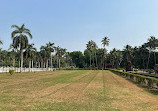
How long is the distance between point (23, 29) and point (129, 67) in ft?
129

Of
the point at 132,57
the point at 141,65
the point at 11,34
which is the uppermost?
the point at 11,34

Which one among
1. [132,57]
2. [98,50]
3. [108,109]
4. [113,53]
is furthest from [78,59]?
[108,109]

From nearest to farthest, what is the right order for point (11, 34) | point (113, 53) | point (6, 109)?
point (6, 109) → point (11, 34) → point (113, 53)

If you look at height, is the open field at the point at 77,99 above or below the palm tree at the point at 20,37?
below

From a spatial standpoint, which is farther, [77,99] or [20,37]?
[20,37]

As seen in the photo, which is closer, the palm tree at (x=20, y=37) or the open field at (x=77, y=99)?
the open field at (x=77, y=99)

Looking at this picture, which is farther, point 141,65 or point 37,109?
point 141,65

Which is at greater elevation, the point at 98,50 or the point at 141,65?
the point at 98,50

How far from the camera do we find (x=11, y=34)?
138ft

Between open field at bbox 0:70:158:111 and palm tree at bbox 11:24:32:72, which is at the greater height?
palm tree at bbox 11:24:32:72

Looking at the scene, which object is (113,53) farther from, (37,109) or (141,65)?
(37,109)

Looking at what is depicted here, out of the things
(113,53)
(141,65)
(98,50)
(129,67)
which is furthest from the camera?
(98,50)

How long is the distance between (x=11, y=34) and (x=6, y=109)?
135 ft

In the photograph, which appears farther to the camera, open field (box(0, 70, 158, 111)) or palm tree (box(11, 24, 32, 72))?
palm tree (box(11, 24, 32, 72))
